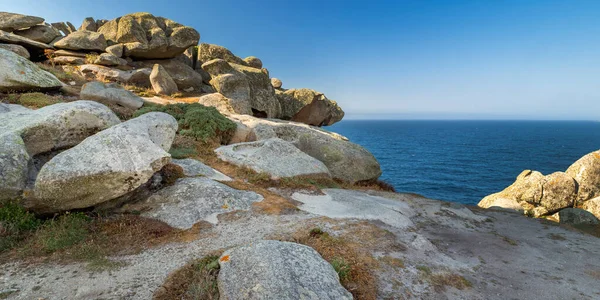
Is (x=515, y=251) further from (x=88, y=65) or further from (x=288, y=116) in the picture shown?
(x=88, y=65)

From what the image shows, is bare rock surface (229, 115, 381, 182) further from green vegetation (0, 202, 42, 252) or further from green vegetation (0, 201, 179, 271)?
green vegetation (0, 202, 42, 252)

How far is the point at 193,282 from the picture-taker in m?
6.36

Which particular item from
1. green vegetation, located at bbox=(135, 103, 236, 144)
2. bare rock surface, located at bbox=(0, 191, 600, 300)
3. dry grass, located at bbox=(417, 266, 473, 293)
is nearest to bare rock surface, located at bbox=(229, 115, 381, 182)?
green vegetation, located at bbox=(135, 103, 236, 144)

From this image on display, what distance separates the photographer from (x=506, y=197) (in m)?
34.0

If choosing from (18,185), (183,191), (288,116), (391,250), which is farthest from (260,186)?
(288,116)

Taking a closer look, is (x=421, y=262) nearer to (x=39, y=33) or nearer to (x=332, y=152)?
(x=332, y=152)

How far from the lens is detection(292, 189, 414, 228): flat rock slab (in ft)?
39.1

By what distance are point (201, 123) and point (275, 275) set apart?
1667 cm

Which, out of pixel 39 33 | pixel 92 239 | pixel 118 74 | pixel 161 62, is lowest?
pixel 92 239

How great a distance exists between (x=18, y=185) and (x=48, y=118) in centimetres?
388

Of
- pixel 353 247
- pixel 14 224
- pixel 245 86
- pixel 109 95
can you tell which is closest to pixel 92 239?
pixel 14 224

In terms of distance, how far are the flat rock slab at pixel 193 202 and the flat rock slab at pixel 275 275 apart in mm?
3589

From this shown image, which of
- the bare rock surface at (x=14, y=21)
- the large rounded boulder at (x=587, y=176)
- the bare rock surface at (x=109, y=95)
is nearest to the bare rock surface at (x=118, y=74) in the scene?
the bare rock surface at (x=14, y=21)

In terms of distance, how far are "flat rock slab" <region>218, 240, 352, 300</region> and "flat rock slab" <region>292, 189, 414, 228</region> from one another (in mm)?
Result: 4884
